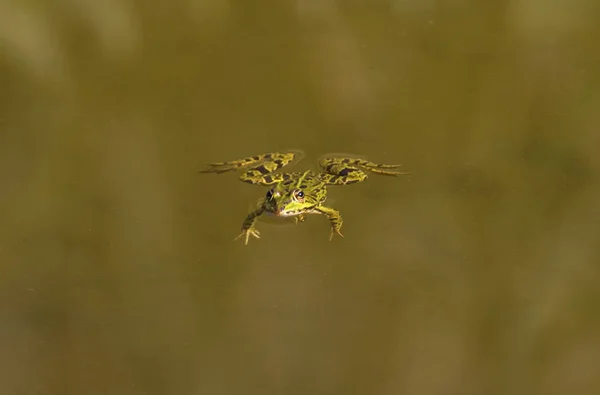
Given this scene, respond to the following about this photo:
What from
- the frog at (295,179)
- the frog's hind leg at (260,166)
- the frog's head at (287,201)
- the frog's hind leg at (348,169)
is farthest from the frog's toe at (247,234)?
the frog's hind leg at (348,169)

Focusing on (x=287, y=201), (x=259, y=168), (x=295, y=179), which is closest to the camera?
(x=287, y=201)

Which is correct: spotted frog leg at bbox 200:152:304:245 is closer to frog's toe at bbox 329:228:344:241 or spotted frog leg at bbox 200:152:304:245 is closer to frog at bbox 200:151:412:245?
frog at bbox 200:151:412:245

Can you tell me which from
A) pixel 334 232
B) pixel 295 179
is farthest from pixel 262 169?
pixel 334 232

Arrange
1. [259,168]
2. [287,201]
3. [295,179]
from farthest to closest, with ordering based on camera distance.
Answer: [259,168]
[295,179]
[287,201]

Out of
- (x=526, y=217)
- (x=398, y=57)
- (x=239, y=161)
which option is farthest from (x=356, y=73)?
(x=526, y=217)

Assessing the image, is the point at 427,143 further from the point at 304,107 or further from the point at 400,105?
the point at 304,107

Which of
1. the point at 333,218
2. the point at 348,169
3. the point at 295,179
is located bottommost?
the point at 333,218

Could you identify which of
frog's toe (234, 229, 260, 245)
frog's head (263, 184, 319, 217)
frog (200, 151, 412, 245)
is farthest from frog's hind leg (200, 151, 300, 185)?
frog's toe (234, 229, 260, 245)

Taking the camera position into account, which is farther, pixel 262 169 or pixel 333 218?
pixel 262 169

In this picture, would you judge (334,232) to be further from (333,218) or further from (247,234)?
(247,234)
